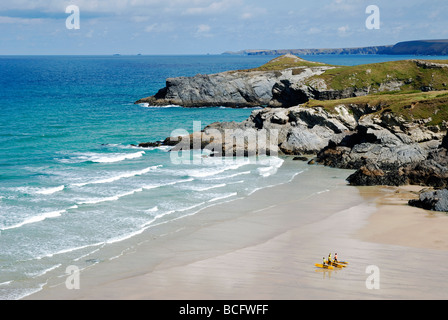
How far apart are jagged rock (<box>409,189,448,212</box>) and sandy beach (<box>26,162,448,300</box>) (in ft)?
2.45

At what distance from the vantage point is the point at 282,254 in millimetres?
22891

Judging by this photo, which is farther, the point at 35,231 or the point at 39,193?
the point at 39,193

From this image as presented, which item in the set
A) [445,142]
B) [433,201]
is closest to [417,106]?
[445,142]

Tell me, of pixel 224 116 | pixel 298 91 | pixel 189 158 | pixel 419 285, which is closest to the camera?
pixel 419 285

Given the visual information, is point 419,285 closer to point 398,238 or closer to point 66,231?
point 398,238

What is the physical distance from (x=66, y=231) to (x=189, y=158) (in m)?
22.3

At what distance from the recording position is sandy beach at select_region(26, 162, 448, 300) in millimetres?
18641

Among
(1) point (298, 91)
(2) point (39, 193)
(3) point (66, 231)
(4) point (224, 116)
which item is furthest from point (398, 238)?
(4) point (224, 116)

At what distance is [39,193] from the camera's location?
3394 centimetres

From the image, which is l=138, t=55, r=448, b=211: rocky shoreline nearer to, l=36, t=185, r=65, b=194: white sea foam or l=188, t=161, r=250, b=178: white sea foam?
l=188, t=161, r=250, b=178: white sea foam

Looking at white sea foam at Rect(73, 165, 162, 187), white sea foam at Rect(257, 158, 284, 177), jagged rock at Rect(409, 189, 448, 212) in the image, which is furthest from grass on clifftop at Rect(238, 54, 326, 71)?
jagged rock at Rect(409, 189, 448, 212)

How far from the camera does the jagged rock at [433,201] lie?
2944 centimetres

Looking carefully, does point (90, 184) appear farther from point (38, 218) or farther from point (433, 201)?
point (433, 201)

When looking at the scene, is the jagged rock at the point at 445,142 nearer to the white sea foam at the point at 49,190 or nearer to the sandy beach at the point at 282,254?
the sandy beach at the point at 282,254
